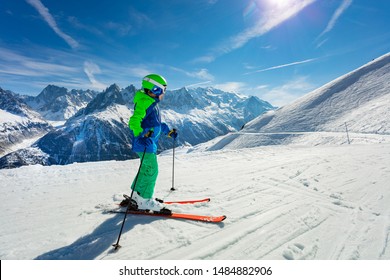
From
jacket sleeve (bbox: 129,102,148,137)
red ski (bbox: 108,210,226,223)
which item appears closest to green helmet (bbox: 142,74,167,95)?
jacket sleeve (bbox: 129,102,148,137)

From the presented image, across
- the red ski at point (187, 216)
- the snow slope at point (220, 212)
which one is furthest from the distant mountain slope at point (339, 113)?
the red ski at point (187, 216)

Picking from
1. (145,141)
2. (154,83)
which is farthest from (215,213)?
(154,83)

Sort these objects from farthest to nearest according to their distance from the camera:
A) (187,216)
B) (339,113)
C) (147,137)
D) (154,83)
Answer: (339,113) → (154,83) → (147,137) → (187,216)

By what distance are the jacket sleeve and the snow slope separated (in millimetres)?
1941

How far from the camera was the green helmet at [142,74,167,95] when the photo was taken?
571 cm

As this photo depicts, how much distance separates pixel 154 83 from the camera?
225 inches

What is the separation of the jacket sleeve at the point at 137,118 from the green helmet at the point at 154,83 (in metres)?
0.42

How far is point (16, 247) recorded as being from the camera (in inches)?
162

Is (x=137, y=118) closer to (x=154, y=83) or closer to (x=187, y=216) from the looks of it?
(x=154, y=83)

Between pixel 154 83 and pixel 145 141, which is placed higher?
pixel 154 83

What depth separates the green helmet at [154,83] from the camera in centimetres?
571

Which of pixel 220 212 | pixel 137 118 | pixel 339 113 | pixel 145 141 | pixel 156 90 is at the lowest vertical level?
pixel 220 212

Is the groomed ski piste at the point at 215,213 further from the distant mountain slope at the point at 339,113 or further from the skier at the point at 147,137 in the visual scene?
the distant mountain slope at the point at 339,113

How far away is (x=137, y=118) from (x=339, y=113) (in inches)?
2206
